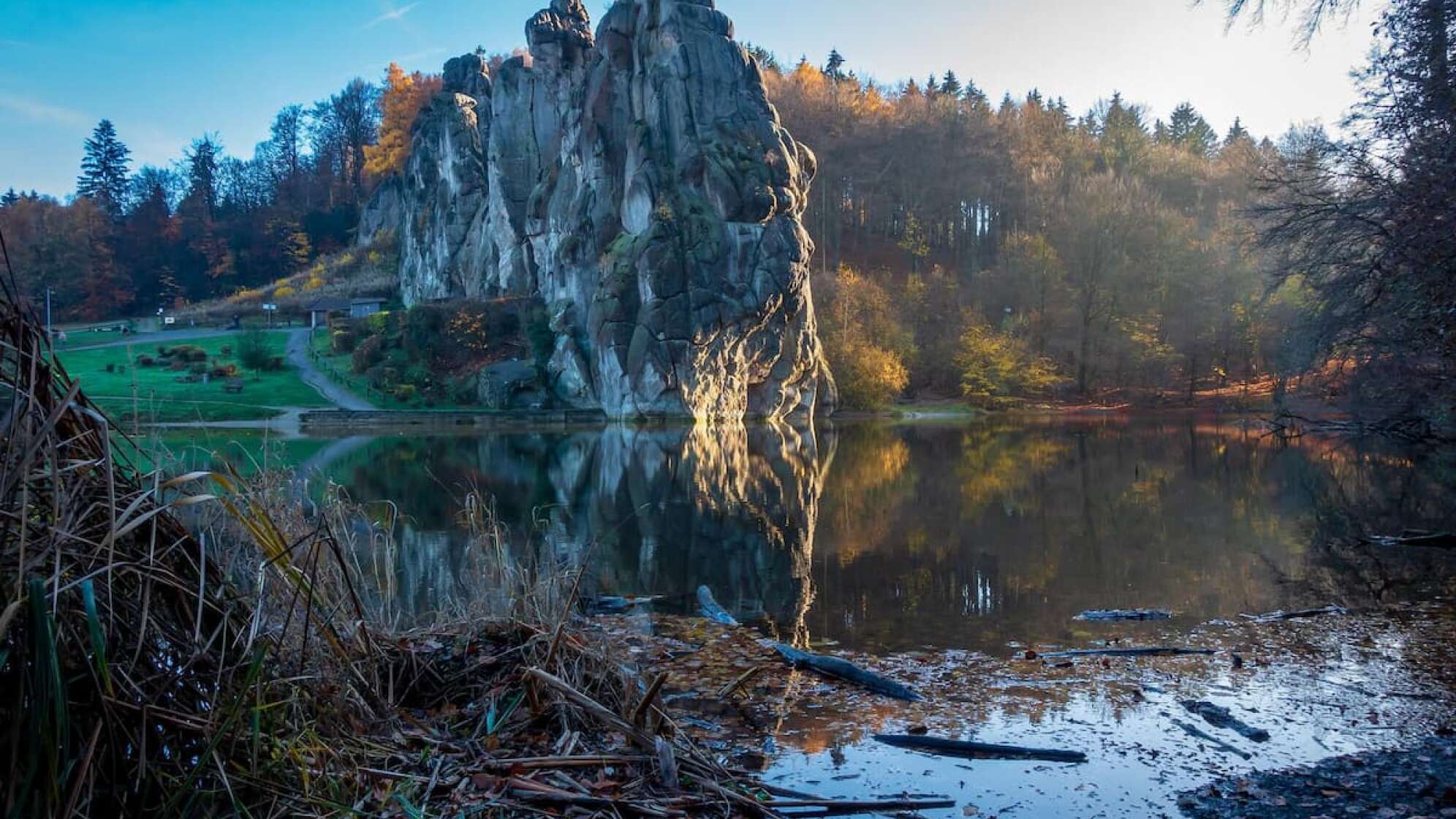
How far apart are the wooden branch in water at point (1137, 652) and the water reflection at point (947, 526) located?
71 centimetres

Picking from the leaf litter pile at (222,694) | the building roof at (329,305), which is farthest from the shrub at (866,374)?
the leaf litter pile at (222,694)

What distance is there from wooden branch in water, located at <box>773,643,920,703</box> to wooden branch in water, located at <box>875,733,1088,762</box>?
1.14m

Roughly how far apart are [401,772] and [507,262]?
2856 inches

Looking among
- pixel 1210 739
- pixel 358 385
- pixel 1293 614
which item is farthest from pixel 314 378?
pixel 1210 739

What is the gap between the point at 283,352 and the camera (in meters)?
69.6

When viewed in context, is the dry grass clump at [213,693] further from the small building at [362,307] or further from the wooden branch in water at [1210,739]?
the small building at [362,307]

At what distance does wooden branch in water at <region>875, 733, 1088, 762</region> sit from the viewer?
6.67 meters

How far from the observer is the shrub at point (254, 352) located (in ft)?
206

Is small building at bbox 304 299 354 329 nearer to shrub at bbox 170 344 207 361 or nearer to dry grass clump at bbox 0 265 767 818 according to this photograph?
shrub at bbox 170 344 207 361

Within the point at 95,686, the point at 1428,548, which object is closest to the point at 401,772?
the point at 95,686

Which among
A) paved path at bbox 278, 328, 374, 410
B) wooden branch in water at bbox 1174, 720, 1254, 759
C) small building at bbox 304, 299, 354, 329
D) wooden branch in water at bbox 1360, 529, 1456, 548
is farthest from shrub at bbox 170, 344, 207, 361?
wooden branch in water at bbox 1174, 720, 1254, 759

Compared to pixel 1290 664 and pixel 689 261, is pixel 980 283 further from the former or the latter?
pixel 1290 664

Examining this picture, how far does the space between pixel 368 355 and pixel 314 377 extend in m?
4.16

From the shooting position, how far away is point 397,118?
Answer: 9931 centimetres
